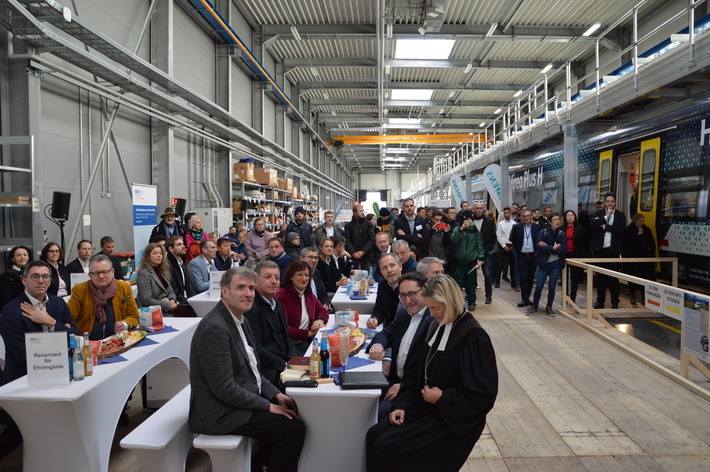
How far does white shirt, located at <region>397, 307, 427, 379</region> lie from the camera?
2.89m

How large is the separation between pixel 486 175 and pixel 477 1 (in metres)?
4.26

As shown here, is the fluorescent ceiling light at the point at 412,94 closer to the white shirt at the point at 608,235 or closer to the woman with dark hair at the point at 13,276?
the white shirt at the point at 608,235

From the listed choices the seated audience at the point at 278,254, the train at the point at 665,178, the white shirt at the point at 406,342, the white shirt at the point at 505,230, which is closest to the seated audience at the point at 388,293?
the white shirt at the point at 406,342

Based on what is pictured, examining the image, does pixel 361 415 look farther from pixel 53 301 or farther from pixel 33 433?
pixel 53 301

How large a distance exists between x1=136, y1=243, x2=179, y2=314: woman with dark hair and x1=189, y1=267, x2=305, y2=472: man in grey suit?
2.46m

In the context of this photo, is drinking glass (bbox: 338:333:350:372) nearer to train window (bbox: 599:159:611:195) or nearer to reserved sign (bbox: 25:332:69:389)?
reserved sign (bbox: 25:332:69:389)

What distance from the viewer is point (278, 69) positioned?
51.1 ft

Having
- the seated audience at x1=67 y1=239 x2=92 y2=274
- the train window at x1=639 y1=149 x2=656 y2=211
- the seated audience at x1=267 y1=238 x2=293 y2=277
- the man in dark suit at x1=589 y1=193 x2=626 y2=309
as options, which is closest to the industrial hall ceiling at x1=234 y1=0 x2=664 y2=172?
the train window at x1=639 y1=149 x2=656 y2=211

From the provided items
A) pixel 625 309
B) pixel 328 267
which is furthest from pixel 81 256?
pixel 625 309

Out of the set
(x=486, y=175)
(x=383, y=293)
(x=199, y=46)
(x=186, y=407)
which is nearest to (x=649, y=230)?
(x=486, y=175)

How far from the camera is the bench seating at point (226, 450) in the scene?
2410 millimetres

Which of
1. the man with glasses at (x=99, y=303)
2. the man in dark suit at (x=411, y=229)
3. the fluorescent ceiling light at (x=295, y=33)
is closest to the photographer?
the man with glasses at (x=99, y=303)

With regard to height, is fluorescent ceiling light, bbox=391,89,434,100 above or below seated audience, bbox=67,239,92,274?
above

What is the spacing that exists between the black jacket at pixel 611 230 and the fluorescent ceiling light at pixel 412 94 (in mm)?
11453
